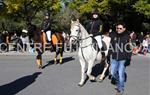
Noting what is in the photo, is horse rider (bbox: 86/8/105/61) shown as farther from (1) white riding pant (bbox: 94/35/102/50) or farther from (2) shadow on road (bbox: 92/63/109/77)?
(2) shadow on road (bbox: 92/63/109/77)

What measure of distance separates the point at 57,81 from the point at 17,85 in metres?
1.56

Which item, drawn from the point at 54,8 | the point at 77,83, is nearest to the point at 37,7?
the point at 54,8

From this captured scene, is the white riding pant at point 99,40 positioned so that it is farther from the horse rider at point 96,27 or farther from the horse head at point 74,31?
the horse head at point 74,31

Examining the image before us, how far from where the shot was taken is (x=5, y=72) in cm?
1628

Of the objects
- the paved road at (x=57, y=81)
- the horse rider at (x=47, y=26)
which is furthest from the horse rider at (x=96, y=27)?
the horse rider at (x=47, y=26)

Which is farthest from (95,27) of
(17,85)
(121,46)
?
(17,85)

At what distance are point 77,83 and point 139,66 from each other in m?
5.38

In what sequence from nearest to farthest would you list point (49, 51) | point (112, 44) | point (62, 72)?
point (112, 44)
point (62, 72)
point (49, 51)

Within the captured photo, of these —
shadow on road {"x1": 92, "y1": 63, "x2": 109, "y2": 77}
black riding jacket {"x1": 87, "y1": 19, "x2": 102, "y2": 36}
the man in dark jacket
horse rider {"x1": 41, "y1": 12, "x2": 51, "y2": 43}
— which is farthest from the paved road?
black riding jacket {"x1": 87, "y1": 19, "x2": 102, "y2": 36}

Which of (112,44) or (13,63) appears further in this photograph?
(13,63)

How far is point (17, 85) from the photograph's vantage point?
1298 centimetres

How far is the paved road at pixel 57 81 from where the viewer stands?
1205 cm

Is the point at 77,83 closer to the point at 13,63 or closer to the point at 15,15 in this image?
the point at 13,63

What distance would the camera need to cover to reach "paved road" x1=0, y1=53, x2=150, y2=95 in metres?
12.0
